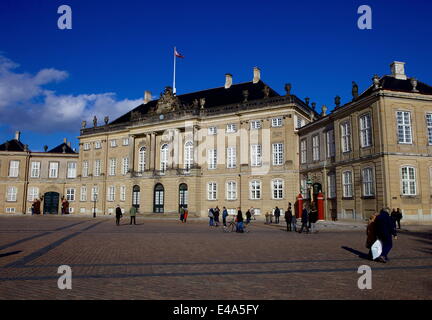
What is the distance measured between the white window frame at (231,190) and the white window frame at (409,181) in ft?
66.4

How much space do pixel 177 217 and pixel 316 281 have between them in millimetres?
35130

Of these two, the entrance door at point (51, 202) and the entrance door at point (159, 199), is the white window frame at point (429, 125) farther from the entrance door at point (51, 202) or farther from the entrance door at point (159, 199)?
the entrance door at point (51, 202)

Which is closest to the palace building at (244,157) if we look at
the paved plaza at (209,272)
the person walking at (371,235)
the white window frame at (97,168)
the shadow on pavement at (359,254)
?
the white window frame at (97,168)

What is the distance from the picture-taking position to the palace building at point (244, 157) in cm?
2641

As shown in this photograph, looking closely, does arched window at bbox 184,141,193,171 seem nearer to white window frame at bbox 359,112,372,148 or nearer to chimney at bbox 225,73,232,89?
chimney at bbox 225,73,232,89

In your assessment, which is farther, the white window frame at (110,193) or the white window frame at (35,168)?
the white window frame at (35,168)

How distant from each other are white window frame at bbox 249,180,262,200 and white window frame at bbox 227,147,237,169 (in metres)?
3.48

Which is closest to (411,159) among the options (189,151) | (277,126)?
(277,126)

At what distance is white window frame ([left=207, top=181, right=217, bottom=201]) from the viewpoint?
143ft

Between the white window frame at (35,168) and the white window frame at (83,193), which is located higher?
the white window frame at (35,168)

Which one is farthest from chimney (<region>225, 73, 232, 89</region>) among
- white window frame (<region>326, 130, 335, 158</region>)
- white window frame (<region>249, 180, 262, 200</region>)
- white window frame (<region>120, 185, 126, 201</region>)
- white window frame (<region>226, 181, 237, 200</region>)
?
white window frame (<region>120, 185, 126, 201</region>)

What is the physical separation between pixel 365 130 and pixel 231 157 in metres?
18.4

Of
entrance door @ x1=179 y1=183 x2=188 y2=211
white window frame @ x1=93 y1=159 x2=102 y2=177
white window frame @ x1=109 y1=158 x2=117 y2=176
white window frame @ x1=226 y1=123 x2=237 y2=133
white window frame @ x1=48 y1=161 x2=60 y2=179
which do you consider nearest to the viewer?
white window frame @ x1=226 y1=123 x2=237 y2=133
